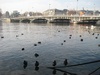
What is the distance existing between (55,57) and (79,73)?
29.5 ft

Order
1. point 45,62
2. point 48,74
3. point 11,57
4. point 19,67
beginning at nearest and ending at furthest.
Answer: point 48,74
point 19,67
point 45,62
point 11,57

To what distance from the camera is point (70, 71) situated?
82.7ft

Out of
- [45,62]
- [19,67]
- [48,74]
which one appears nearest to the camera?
[48,74]

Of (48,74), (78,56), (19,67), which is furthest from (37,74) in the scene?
(78,56)

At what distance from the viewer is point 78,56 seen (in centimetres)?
3400

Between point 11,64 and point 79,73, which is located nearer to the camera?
point 79,73

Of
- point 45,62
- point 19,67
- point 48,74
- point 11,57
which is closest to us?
point 48,74

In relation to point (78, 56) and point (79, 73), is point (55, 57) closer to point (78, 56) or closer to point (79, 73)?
point (78, 56)

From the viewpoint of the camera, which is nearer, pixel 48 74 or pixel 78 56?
pixel 48 74

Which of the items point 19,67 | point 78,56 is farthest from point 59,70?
point 78,56

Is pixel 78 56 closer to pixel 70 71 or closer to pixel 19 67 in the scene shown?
pixel 70 71

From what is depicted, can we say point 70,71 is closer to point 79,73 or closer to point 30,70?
point 79,73

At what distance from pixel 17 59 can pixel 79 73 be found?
11.3m

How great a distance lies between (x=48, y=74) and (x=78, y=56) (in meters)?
11.3
